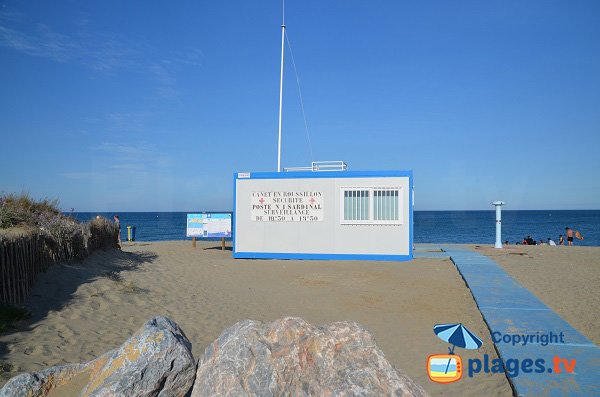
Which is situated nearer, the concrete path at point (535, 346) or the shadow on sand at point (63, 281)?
the concrete path at point (535, 346)

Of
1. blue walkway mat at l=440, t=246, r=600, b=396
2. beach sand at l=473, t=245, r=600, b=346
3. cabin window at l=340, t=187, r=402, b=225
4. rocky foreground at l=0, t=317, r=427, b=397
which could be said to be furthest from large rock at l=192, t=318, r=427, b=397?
cabin window at l=340, t=187, r=402, b=225

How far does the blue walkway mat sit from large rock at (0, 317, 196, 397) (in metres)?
3.61

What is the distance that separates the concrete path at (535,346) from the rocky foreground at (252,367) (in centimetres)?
272

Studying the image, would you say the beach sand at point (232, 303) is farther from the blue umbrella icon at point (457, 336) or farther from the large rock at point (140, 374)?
the large rock at point (140, 374)

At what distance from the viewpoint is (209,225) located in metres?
18.2

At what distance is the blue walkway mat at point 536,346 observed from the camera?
16.1ft

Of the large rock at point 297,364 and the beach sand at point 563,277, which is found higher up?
the large rock at point 297,364

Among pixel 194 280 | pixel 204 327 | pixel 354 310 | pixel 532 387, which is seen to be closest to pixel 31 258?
pixel 204 327

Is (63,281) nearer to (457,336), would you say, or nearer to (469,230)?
(457,336)

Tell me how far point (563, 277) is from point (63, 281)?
12217 mm

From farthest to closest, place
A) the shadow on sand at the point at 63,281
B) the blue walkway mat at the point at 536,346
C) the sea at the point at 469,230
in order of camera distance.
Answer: the sea at the point at 469,230, the shadow on sand at the point at 63,281, the blue walkway mat at the point at 536,346

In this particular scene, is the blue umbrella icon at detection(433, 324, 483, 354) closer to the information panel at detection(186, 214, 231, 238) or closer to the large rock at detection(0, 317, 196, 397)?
the large rock at detection(0, 317, 196, 397)

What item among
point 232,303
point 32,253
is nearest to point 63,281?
point 32,253

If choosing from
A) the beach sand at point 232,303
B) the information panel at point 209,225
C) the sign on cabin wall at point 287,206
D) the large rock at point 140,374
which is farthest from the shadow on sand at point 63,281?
the information panel at point 209,225
